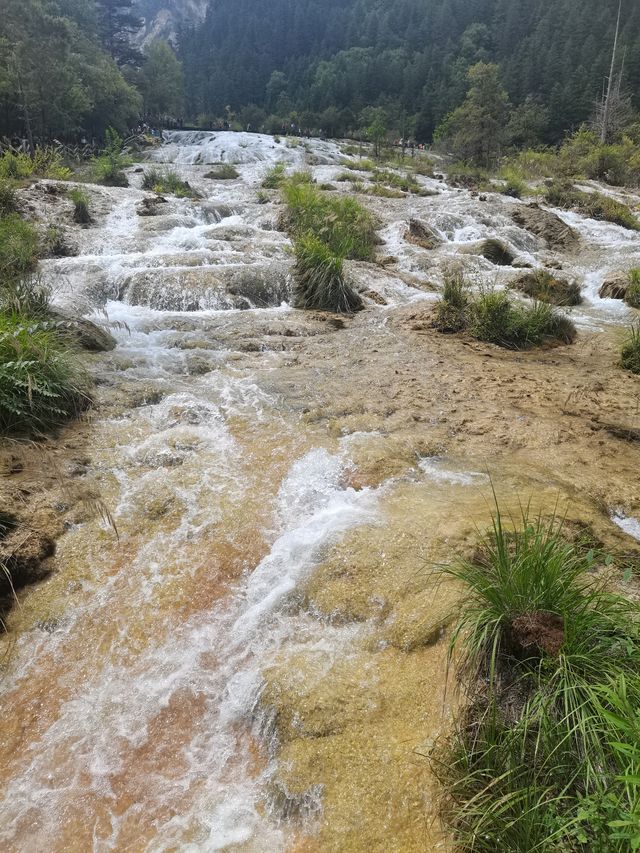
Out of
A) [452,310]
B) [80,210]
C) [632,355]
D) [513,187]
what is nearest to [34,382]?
[452,310]

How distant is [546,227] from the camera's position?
563 inches

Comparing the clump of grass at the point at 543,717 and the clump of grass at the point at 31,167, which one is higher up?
the clump of grass at the point at 31,167

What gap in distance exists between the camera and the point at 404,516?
332cm

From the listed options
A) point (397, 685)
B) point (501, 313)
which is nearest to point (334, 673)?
point (397, 685)

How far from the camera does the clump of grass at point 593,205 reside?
15553mm

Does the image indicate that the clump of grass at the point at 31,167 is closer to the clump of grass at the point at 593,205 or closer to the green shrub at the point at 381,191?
the green shrub at the point at 381,191

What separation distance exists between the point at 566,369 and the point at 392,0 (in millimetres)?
113558

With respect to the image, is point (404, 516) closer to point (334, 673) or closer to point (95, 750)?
point (334, 673)

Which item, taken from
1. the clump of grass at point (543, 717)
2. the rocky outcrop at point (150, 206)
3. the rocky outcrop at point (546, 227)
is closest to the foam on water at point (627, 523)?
the clump of grass at point (543, 717)

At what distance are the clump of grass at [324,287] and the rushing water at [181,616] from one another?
2330mm

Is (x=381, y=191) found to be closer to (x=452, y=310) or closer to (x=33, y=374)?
(x=452, y=310)

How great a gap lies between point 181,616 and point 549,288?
9.06m

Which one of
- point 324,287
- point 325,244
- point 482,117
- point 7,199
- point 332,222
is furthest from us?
point 482,117

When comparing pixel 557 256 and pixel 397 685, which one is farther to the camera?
pixel 557 256
